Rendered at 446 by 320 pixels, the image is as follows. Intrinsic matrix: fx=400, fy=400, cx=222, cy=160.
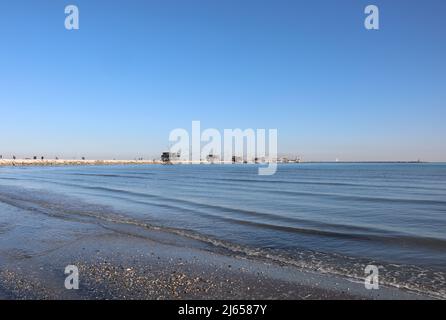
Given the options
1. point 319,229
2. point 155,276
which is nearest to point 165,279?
point 155,276

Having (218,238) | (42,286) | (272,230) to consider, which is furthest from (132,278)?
(272,230)

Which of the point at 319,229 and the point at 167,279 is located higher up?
the point at 167,279

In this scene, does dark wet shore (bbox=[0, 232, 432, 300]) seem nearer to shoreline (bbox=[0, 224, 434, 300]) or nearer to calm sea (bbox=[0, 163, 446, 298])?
shoreline (bbox=[0, 224, 434, 300])

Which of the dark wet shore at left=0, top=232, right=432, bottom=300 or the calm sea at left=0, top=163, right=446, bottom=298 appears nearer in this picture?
the dark wet shore at left=0, top=232, right=432, bottom=300

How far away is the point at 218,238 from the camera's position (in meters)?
15.5

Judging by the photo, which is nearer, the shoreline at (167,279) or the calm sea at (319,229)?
the shoreline at (167,279)

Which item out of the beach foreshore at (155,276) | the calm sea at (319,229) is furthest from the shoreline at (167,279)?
the calm sea at (319,229)

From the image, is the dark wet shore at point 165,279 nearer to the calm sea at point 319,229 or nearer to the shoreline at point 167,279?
the shoreline at point 167,279

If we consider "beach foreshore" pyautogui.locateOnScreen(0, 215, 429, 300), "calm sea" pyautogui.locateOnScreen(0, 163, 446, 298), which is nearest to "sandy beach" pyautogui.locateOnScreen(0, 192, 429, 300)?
"beach foreshore" pyautogui.locateOnScreen(0, 215, 429, 300)

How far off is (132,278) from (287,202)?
67.9ft

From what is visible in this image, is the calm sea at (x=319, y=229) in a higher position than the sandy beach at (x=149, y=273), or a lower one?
lower

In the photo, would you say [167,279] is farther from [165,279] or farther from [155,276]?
[155,276]
